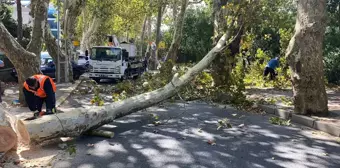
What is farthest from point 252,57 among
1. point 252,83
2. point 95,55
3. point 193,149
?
point 193,149

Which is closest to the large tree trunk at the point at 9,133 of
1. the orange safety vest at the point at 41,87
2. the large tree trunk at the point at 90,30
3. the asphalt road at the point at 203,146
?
the asphalt road at the point at 203,146

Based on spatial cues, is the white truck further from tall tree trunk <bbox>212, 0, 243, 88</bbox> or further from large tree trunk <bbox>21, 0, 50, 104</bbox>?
large tree trunk <bbox>21, 0, 50, 104</bbox>

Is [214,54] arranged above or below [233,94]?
above

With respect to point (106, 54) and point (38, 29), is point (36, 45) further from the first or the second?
point (106, 54)

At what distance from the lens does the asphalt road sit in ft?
18.1

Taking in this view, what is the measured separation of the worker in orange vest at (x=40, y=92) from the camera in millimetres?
7543

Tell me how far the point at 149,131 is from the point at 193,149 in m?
1.63

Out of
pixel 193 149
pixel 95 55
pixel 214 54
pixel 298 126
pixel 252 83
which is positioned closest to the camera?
pixel 193 149

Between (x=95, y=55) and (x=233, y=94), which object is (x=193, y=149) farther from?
(x=95, y=55)

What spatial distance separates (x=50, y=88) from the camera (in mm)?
7680

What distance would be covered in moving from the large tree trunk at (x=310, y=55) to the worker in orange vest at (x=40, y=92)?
5494 mm

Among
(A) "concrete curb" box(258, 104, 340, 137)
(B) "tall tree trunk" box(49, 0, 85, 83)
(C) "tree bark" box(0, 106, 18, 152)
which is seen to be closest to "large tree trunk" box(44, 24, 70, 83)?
(B) "tall tree trunk" box(49, 0, 85, 83)

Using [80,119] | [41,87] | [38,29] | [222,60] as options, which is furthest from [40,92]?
[222,60]

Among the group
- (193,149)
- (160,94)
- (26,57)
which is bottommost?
(193,149)
